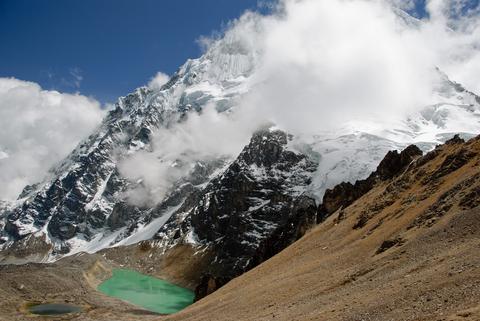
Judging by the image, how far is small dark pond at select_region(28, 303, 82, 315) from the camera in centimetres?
11081

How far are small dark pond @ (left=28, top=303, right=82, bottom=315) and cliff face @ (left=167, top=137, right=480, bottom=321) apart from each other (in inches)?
1990

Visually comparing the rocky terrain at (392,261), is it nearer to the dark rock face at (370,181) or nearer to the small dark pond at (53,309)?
the dark rock face at (370,181)

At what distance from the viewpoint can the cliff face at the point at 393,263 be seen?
31688 millimetres

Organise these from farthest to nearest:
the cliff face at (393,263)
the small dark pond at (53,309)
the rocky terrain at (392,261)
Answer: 1. the small dark pond at (53,309)
2. the rocky terrain at (392,261)
3. the cliff face at (393,263)

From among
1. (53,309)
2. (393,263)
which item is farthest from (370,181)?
(53,309)

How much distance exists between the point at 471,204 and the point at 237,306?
83.8 ft

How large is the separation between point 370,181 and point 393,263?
64983 mm

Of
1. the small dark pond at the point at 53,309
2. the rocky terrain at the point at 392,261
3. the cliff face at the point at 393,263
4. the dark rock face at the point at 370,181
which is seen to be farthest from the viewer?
the small dark pond at the point at 53,309

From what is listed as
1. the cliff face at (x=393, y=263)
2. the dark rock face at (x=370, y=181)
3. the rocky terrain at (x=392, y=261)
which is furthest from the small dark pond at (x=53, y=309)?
the dark rock face at (x=370, y=181)

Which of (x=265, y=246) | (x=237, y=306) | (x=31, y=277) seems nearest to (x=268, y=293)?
(x=237, y=306)

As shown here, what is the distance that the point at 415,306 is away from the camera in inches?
1191

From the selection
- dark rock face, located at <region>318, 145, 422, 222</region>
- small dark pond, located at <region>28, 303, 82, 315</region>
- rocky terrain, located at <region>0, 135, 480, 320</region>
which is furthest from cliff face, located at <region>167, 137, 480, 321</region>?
small dark pond, located at <region>28, 303, 82, 315</region>

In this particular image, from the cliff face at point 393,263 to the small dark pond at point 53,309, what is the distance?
166 ft

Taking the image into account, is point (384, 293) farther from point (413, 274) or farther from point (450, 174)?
→ point (450, 174)
